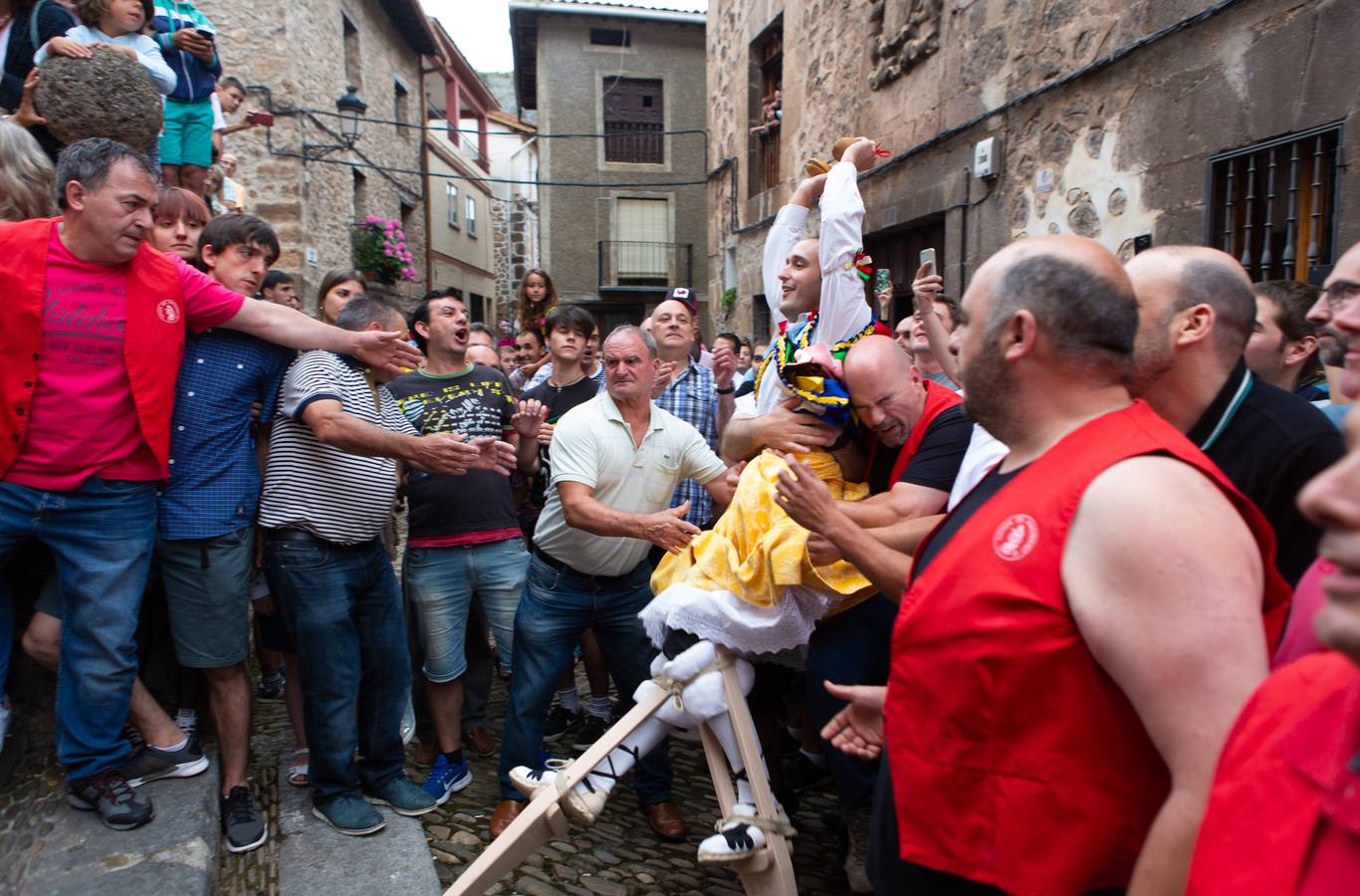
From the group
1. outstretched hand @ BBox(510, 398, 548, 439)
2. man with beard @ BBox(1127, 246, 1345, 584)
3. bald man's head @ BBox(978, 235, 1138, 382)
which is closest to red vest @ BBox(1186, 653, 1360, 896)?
bald man's head @ BBox(978, 235, 1138, 382)

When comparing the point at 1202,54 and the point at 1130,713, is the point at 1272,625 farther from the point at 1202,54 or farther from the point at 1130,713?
the point at 1202,54

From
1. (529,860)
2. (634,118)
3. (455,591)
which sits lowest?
→ (529,860)

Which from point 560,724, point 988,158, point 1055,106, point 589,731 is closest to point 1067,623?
point 589,731

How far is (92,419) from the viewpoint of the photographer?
291cm

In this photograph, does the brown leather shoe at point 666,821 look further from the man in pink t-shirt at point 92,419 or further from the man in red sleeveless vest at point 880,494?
the man in pink t-shirt at point 92,419

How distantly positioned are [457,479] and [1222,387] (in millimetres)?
3001

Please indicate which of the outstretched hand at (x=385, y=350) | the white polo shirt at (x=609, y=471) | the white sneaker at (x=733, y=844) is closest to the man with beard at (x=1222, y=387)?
the white sneaker at (x=733, y=844)

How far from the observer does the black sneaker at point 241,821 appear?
321 centimetres

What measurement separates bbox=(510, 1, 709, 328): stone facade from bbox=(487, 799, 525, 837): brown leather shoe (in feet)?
69.9

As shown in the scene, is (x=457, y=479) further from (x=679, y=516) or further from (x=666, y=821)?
(x=666, y=821)

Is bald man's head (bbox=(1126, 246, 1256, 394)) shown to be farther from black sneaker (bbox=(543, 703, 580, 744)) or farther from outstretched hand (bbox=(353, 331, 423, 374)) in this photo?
black sneaker (bbox=(543, 703, 580, 744))

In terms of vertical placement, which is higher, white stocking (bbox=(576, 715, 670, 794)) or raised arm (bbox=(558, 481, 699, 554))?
raised arm (bbox=(558, 481, 699, 554))

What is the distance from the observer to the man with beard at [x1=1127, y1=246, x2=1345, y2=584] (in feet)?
5.84

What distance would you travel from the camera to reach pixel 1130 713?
1.33m
